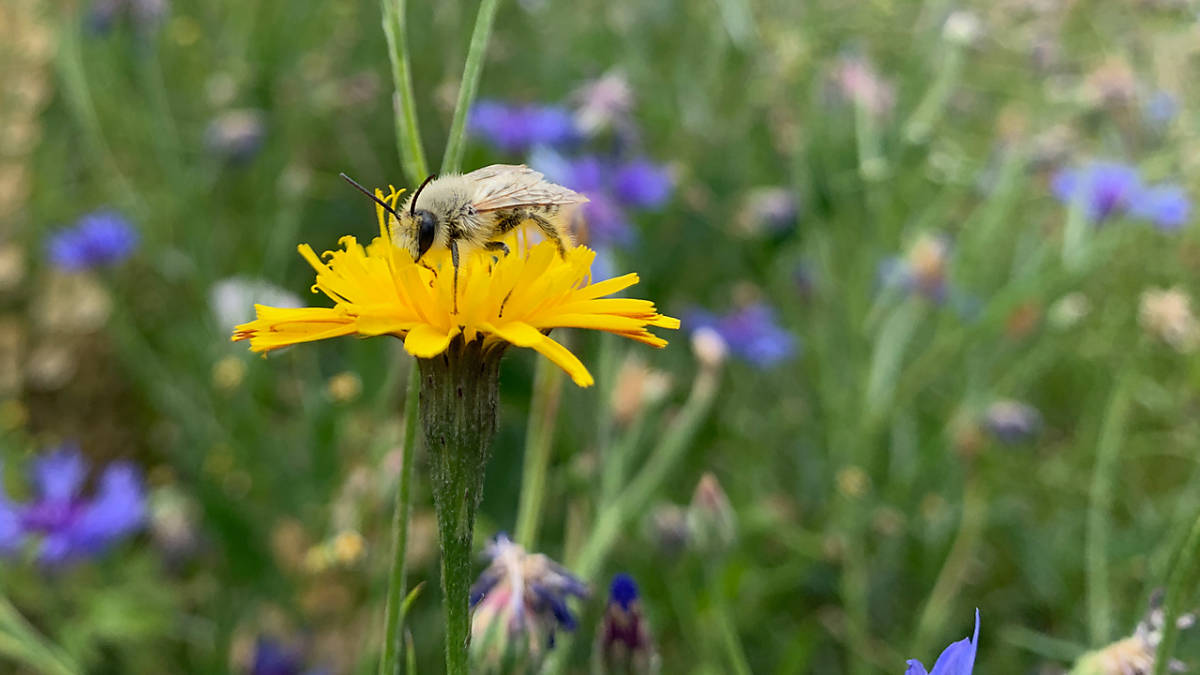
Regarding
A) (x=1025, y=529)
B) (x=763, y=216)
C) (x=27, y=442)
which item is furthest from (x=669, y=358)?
(x=27, y=442)

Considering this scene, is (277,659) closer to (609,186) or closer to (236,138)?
(609,186)

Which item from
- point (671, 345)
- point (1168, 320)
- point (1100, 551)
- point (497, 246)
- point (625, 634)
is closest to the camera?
point (497, 246)

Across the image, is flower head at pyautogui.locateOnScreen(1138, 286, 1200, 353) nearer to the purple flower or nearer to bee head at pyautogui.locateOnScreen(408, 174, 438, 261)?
the purple flower

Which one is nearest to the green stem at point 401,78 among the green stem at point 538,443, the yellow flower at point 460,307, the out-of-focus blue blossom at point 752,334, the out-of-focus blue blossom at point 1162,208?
the yellow flower at point 460,307

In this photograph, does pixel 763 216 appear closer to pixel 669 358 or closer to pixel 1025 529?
pixel 669 358

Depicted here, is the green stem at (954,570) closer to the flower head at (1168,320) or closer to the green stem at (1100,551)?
the green stem at (1100,551)

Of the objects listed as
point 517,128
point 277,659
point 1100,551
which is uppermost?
point 517,128

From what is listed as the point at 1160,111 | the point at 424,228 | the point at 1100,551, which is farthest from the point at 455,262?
the point at 1160,111
